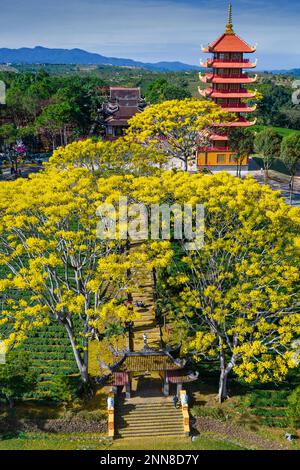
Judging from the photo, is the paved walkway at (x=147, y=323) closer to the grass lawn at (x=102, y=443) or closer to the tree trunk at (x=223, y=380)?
the tree trunk at (x=223, y=380)

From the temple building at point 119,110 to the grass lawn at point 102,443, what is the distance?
60009 millimetres

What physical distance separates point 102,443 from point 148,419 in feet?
8.70

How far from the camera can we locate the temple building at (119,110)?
255 ft

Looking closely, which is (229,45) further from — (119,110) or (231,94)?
(119,110)

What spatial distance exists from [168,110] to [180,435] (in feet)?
99.8

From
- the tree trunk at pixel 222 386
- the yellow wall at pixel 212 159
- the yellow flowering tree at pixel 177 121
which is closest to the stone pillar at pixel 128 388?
the tree trunk at pixel 222 386

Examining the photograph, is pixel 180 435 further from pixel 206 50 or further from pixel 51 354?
pixel 206 50

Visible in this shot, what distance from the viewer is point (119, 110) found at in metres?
79.9

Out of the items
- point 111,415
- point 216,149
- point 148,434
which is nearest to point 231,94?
point 216,149

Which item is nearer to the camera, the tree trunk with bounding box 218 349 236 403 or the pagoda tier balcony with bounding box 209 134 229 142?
the tree trunk with bounding box 218 349 236 403

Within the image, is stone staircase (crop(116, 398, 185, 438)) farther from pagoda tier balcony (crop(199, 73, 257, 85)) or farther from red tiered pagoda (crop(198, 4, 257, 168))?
pagoda tier balcony (crop(199, 73, 257, 85))

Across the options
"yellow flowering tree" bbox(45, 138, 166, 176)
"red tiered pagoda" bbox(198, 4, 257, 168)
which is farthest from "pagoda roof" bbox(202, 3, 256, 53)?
"yellow flowering tree" bbox(45, 138, 166, 176)

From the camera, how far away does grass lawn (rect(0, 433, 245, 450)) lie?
68.7ft

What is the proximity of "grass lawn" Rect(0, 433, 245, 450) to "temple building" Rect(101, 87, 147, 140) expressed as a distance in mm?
60009
